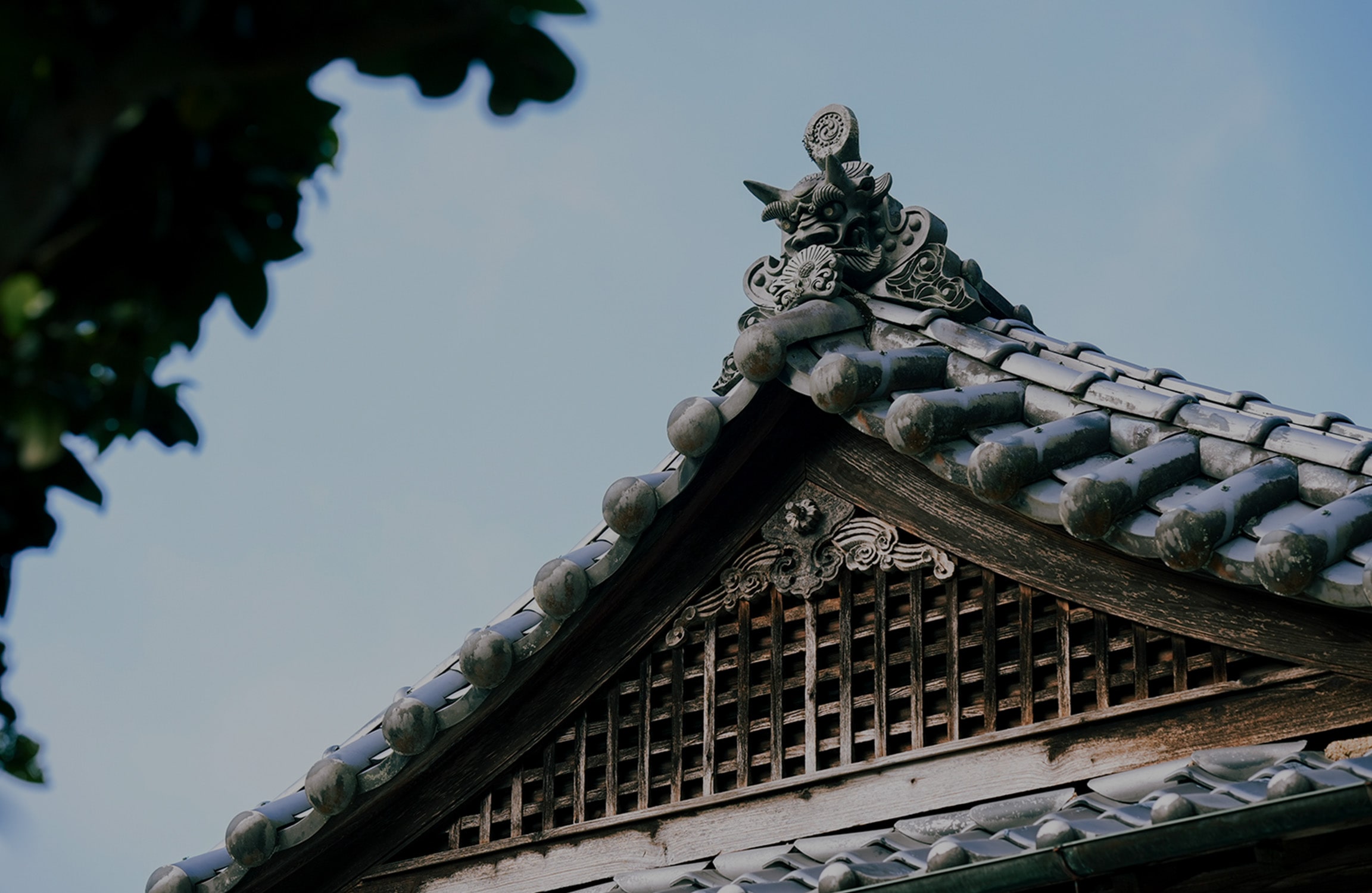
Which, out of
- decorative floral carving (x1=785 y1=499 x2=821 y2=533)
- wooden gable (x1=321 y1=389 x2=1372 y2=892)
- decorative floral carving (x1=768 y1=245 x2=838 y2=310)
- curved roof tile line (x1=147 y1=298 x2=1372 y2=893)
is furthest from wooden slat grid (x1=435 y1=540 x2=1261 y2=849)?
decorative floral carving (x1=768 y1=245 x2=838 y2=310)

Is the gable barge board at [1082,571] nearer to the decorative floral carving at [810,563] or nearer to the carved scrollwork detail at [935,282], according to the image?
the decorative floral carving at [810,563]

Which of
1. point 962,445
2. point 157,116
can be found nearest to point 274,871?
point 962,445

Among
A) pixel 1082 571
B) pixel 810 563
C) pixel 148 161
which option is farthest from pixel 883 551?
pixel 148 161

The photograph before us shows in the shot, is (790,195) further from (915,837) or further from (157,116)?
(157,116)

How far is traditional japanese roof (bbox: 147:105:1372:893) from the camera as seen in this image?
14.1 ft

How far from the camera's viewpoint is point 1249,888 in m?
4.00

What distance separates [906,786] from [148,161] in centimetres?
385

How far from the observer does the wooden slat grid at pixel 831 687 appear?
4.86 m

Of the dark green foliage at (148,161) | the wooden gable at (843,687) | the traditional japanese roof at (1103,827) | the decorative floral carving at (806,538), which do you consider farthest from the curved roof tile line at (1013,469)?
the dark green foliage at (148,161)

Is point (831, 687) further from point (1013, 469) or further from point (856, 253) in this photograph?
point (856, 253)

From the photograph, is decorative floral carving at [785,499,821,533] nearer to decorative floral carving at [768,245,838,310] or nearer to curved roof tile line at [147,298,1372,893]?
curved roof tile line at [147,298,1372,893]

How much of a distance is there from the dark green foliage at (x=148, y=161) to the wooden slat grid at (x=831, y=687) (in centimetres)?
351

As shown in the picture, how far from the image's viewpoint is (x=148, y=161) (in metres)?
1.71

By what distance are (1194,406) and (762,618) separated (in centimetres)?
170
